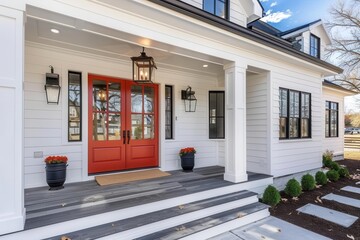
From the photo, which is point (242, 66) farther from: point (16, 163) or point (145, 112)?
point (16, 163)

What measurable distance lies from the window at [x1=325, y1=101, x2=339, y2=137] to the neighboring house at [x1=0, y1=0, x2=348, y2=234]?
371cm

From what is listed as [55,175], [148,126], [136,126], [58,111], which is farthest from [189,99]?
[55,175]

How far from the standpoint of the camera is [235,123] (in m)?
4.29

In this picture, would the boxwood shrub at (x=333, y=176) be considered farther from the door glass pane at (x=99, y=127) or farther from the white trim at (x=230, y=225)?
the door glass pane at (x=99, y=127)

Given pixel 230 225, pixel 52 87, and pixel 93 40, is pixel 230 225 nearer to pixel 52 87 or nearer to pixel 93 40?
pixel 93 40

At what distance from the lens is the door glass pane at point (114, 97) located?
4789 mm

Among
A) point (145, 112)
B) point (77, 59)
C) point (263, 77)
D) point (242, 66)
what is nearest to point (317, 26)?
point (263, 77)

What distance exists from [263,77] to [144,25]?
11.1 feet

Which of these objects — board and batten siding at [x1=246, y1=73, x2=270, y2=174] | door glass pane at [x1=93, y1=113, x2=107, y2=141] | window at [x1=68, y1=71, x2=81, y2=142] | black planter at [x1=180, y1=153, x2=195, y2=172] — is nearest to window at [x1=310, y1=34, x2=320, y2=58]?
board and batten siding at [x1=246, y1=73, x2=270, y2=174]

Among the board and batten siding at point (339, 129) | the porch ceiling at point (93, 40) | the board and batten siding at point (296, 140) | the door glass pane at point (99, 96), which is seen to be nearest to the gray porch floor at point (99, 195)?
the board and batten siding at point (296, 140)

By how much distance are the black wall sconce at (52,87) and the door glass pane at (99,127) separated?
85 centimetres

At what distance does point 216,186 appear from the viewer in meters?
4.01

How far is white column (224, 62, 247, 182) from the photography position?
4.30 metres

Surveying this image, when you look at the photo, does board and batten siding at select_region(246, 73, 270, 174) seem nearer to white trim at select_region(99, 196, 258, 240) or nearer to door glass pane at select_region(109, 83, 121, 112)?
white trim at select_region(99, 196, 258, 240)
